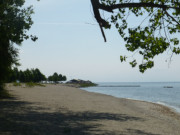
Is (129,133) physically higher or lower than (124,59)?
lower

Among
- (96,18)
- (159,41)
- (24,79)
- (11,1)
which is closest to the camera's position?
(96,18)

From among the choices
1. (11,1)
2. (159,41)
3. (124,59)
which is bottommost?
(124,59)

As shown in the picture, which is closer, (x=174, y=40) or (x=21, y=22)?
(x=174, y=40)

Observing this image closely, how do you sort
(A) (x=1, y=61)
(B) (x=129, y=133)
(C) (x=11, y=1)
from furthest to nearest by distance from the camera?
(A) (x=1, y=61), (C) (x=11, y=1), (B) (x=129, y=133)

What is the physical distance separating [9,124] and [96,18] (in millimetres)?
5963

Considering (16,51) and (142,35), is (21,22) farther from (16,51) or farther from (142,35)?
(142,35)

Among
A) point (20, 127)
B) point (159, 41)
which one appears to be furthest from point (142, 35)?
point (20, 127)

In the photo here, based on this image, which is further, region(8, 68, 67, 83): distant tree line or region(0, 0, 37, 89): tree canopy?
region(8, 68, 67, 83): distant tree line

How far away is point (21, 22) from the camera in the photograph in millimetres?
16172

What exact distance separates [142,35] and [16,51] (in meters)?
16.0

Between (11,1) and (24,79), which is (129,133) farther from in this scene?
(24,79)

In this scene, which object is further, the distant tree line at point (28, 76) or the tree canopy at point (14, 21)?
the distant tree line at point (28, 76)

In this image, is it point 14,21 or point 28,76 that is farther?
point 28,76

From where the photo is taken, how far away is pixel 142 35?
1032 centimetres
